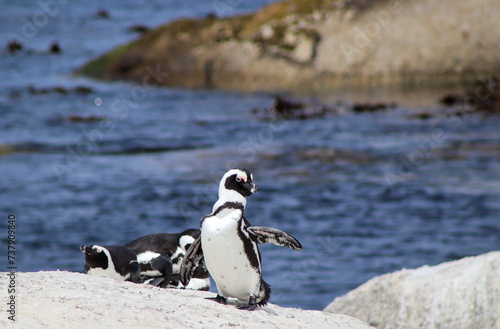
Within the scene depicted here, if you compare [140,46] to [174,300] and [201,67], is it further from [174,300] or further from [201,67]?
[174,300]

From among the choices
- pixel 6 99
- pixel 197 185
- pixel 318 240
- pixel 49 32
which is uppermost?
pixel 49 32

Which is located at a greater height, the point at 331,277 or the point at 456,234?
the point at 456,234

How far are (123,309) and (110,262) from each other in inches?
67.8

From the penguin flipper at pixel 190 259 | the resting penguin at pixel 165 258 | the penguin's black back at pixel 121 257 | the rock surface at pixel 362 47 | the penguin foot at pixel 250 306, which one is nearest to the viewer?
the penguin foot at pixel 250 306

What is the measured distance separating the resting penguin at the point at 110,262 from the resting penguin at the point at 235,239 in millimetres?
1183

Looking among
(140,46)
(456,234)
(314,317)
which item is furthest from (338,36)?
(314,317)

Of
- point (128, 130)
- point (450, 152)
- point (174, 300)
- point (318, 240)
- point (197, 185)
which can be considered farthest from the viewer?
point (128, 130)

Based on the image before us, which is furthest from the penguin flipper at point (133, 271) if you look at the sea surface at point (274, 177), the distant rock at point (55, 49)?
the distant rock at point (55, 49)

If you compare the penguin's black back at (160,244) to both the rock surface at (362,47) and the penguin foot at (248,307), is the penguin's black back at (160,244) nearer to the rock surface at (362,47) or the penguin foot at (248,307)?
the penguin foot at (248,307)

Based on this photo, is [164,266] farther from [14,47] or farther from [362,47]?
[14,47]

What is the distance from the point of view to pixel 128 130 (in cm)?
2633

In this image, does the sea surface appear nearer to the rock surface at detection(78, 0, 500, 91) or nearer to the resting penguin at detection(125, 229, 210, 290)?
the rock surface at detection(78, 0, 500, 91)

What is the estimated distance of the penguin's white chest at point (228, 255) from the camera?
6707 millimetres

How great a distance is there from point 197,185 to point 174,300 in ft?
39.0
